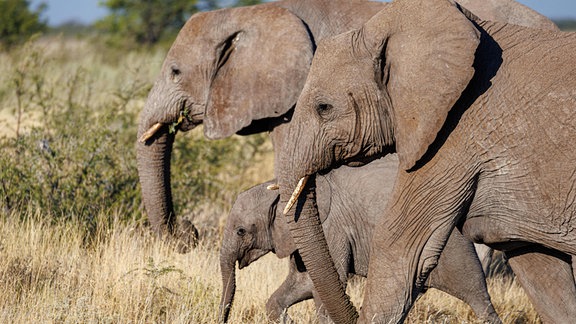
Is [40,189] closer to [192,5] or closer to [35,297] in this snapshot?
[35,297]

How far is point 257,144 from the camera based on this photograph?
11367 mm

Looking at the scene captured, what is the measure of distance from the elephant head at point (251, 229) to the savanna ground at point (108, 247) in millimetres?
244

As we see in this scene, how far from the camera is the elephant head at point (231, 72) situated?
6.85m

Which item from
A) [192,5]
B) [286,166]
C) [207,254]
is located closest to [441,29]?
[286,166]

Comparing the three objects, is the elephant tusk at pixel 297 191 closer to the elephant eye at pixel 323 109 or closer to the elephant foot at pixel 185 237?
the elephant eye at pixel 323 109

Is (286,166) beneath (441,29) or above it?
beneath

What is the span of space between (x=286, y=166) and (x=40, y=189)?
11.8ft

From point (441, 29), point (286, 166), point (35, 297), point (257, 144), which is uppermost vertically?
point (441, 29)

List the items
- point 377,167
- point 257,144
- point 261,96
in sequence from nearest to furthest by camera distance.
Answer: point 377,167 < point 261,96 < point 257,144

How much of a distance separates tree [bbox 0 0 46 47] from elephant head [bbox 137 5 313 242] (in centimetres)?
1746

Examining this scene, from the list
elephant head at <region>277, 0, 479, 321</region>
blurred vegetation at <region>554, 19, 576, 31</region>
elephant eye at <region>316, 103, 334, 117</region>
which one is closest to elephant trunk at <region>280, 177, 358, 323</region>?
elephant head at <region>277, 0, 479, 321</region>

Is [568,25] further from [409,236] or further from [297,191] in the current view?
[409,236]

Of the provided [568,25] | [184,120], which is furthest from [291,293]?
[568,25]

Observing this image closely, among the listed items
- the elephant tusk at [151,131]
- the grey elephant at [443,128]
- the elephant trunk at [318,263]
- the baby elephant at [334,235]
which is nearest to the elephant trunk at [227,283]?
the baby elephant at [334,235]
